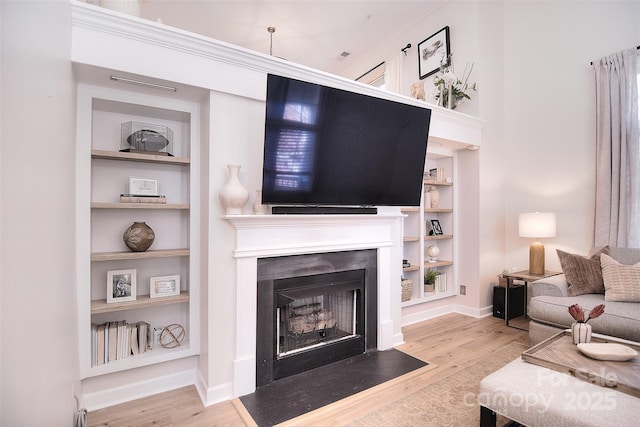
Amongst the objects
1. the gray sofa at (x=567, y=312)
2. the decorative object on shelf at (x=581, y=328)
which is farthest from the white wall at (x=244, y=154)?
the decorative object on shelf at (x=581, y=328)

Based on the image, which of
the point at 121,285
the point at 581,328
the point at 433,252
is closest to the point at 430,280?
the point at 433,252

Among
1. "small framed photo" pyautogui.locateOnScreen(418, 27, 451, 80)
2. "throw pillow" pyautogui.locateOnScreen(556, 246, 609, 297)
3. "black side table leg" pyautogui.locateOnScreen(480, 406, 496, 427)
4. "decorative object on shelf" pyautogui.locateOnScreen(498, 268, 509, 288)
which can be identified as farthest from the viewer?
"small framed photo" pyautogui.locateOnScreen(418, 27, 451, 80)

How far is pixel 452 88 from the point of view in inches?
145

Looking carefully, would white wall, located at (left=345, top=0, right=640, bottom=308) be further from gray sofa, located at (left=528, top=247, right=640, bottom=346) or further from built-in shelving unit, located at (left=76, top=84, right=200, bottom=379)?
built-in shelving unit, located at (left=76, top=84, right=200, bottom=379)

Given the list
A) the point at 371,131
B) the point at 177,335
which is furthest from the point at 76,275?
the point at 371,131

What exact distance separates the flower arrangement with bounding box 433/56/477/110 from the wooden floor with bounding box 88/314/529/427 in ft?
8.28

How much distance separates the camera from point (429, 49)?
165 inches

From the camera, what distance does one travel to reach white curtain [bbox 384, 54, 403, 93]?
4.64 meters

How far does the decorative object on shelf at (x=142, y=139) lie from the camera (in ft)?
6.86

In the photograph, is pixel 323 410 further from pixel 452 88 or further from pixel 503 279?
pixel 452 88

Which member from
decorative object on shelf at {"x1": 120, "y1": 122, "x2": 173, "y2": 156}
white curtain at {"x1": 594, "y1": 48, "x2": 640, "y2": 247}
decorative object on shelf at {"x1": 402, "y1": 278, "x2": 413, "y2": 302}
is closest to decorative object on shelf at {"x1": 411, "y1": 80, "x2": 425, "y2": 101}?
white curtain at {"x1": 594, "y1": 48, "x2": 640, "y2": 247}

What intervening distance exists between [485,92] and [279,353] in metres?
3.58

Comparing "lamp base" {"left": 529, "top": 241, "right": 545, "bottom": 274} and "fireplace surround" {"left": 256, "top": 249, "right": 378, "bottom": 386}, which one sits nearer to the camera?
"fireplace surround" {"left": 256, "top": 249, "right": 378, "bottom": 386}

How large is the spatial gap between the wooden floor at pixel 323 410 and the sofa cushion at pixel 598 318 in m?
0.52
